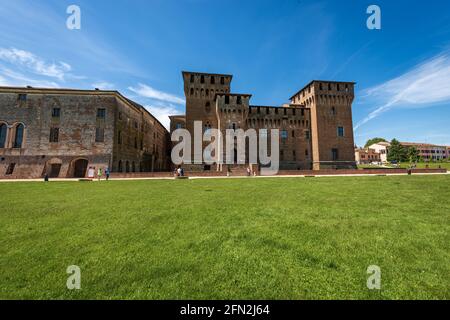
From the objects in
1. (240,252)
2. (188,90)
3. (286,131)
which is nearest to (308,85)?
(286,131)

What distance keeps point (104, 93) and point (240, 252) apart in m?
30.4

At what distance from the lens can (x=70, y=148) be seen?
25.9 metres

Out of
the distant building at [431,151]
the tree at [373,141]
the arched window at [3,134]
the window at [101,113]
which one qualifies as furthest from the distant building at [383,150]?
the arched window at [3,134]

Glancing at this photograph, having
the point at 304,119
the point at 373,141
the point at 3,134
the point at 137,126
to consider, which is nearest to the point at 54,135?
the point at 3,134

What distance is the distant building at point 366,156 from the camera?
9162cm

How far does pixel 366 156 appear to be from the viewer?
92.8m

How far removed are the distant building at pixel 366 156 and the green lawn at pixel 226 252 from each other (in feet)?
326

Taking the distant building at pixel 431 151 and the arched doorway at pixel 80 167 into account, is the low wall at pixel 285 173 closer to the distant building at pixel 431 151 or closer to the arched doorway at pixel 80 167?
the arched doorway at pixel 80 167

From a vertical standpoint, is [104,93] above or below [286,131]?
above

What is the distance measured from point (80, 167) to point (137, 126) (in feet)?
36.3

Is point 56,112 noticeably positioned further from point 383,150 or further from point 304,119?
point 383,150

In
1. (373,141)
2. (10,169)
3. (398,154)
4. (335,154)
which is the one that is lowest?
(10,169)

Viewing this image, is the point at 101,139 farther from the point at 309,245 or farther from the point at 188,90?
the point at 309,245

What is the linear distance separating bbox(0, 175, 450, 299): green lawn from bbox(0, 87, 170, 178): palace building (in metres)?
21.5
